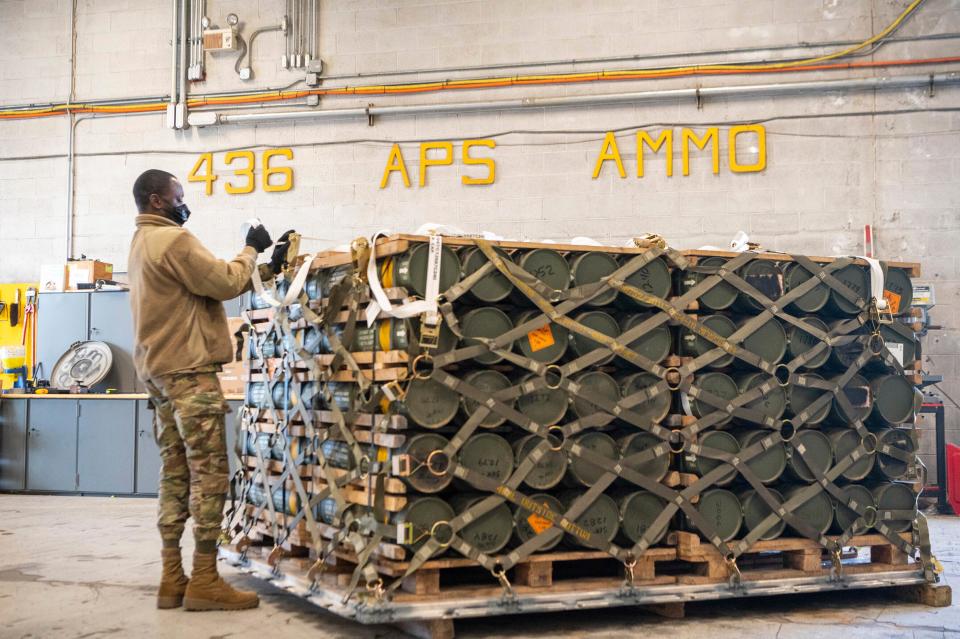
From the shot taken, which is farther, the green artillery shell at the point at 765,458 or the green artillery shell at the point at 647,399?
the green artillery shell at the point at 765,458

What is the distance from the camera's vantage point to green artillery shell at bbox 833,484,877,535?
5.44 meters

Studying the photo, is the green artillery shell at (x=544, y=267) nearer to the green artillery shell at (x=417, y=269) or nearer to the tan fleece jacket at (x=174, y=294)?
the green artillery shell at (x=417, y=269)

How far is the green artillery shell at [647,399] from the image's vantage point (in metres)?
5.10

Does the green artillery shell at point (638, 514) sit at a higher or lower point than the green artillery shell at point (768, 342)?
lower

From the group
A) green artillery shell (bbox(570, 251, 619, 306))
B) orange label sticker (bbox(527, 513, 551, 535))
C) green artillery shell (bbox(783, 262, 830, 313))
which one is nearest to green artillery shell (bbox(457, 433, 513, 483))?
orange label sticker (bbox(527, 513, 551, 535))

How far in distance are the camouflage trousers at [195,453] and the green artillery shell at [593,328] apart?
73.4 inches

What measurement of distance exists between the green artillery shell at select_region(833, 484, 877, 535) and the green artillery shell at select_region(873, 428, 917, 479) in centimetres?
18

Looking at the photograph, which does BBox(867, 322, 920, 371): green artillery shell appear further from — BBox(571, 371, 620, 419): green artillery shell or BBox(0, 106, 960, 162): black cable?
BBox(0, 106, 960, 162): black cable

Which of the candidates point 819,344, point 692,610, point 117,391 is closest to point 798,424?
point 819,344

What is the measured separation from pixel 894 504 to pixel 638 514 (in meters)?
1.63

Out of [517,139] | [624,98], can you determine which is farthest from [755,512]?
[517,139]

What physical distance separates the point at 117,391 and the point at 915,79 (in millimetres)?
9092

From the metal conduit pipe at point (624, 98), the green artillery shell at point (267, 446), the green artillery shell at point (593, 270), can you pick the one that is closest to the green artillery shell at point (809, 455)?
the green artillery shell at point (593, 270)

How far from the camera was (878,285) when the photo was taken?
18.2ft
